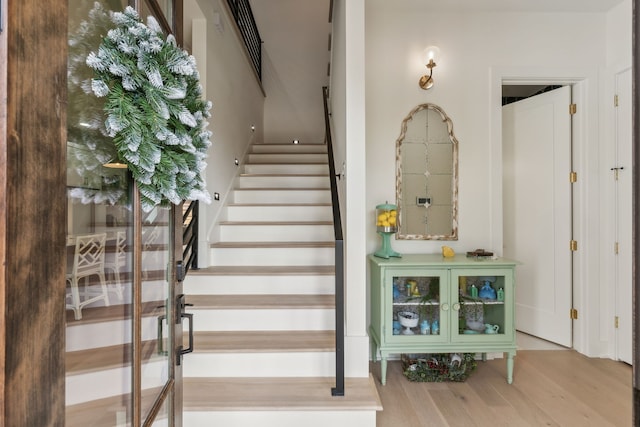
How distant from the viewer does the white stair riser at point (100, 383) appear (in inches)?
25.4

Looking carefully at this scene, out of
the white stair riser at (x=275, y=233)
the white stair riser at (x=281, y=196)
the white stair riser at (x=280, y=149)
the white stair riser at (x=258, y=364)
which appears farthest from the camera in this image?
the white stair riser at (x=280, y=149)

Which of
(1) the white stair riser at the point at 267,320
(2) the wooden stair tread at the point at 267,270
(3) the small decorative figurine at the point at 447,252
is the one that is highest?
(3) the small decorative figurine at the point at 447,252

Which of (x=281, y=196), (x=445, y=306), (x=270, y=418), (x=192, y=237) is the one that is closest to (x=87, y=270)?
(x=270, y=418)

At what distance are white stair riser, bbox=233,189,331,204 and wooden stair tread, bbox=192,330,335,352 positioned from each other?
5.35ft

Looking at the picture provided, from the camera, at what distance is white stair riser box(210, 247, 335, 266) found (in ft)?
9.43

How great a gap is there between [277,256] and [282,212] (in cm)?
62

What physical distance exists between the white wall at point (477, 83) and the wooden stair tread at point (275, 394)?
4.29 feet

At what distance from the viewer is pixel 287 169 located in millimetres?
4125

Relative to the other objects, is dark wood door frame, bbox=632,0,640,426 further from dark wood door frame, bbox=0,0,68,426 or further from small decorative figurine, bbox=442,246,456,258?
small decorative figurine, bbox=442,246,456,258

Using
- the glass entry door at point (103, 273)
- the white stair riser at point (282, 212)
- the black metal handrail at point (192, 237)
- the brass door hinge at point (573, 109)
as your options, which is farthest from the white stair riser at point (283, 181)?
the glass entry door at point (103, 273)

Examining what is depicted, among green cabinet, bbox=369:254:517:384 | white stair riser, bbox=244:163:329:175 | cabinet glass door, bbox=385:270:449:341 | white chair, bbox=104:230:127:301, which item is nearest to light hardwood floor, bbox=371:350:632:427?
green cabinet, bbox=369:254:517:384

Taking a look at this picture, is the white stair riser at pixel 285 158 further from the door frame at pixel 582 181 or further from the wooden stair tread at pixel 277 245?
the door frame at pixel 582 181

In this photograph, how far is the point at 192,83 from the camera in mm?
981

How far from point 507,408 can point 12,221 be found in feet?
9.25
